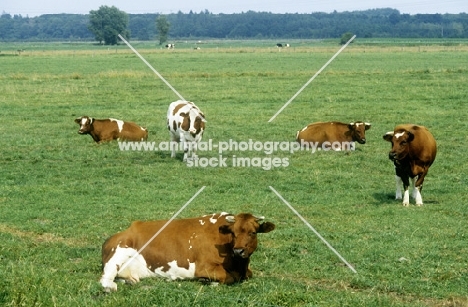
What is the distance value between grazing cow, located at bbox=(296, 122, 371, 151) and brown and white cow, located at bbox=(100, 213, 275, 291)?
10567mm

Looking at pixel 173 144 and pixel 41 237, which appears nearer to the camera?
pixel 41 237

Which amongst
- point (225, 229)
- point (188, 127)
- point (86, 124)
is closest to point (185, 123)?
point (188, 127)

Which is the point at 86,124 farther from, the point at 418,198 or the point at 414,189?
the point at 418,198

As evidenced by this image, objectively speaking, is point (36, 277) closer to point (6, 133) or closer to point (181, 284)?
point (181, 284)

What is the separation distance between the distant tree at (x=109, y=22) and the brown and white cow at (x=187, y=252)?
289ft

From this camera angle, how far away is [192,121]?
18016 millimetres

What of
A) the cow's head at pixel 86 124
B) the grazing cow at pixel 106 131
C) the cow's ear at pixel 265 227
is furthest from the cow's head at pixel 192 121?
the cow's ear at pixel 265 227

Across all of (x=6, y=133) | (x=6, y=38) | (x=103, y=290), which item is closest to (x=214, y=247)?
(x=103, y=290)

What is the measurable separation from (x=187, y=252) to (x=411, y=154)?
20.8 feet

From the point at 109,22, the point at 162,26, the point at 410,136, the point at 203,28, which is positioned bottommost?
the point at 203,28

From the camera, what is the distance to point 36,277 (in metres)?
7.97

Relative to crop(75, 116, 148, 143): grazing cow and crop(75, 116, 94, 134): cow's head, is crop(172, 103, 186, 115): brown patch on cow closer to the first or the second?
crop(75, 116, 148, 143): grazing cow

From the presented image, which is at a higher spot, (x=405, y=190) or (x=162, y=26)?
(x=162, y=26)

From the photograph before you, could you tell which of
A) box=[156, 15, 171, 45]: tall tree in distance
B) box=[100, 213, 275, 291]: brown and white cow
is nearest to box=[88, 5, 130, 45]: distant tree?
box=[156, 15, 171, 45]: tall tree in distance
